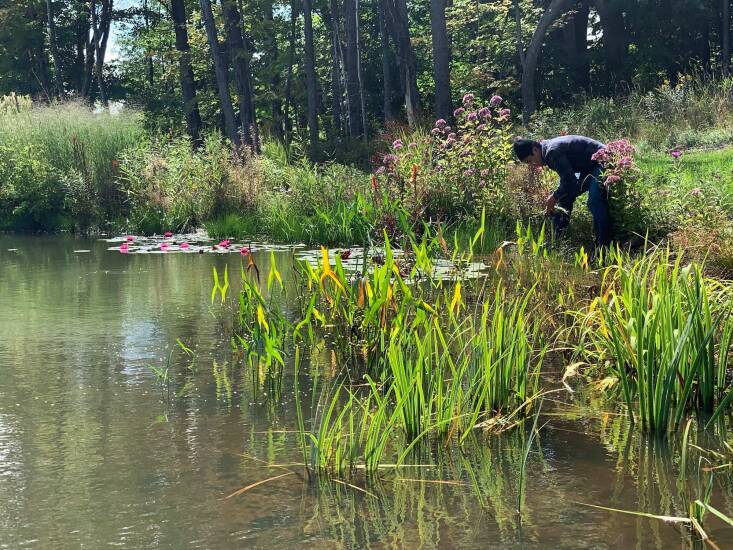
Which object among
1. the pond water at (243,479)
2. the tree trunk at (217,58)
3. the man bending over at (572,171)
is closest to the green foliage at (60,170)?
the tree trunk at (217,58)

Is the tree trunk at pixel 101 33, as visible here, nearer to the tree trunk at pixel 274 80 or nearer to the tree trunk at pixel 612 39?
the tree trunk at pixel 274 80

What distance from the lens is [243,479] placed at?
3.78 m

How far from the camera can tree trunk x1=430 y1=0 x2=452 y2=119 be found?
2109cm

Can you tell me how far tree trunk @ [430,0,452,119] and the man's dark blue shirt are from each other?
1221 centimetres

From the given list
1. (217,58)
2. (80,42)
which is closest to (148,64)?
(80,42)

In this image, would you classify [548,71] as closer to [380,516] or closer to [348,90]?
[348,90]

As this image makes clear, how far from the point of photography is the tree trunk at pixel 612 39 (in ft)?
89.5

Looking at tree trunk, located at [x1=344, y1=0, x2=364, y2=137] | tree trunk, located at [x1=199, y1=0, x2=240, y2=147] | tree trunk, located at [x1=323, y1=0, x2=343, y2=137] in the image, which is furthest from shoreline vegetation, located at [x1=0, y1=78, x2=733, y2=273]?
tree trunk, located at [x1=323, y1=0, x2=343, y2=137]

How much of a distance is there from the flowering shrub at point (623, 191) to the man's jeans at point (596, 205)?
0.30 ft

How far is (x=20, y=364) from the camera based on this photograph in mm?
6031

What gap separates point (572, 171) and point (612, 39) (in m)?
20.2

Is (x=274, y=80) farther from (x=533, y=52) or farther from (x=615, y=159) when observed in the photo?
(x=615, y=159)

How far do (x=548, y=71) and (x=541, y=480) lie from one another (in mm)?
25769

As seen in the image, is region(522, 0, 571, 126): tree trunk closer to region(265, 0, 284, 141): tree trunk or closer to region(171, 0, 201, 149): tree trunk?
region(171, 0, 201, 149): tree trunk
